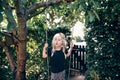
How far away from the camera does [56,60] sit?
277 inches

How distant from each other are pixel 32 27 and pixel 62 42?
111 inches

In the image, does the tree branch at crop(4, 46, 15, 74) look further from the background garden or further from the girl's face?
the girl's face

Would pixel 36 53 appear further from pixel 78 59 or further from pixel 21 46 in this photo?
pixel 78 59

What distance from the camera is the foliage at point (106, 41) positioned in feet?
26.3

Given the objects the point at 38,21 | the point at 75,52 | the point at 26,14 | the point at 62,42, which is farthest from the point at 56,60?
the point at 75,52

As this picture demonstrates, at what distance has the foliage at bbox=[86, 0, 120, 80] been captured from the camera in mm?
8031

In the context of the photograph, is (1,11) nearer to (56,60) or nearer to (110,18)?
(56,60)

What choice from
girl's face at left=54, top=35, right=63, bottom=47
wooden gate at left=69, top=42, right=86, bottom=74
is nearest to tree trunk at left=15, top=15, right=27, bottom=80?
girl's face at left=54, top=35, right=63, bottom=47

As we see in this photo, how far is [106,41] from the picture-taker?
820 cm

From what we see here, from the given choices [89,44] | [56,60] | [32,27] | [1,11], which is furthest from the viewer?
[32,27]

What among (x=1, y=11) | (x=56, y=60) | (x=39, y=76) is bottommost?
(x=39, y=76)

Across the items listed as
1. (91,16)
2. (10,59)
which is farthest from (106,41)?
(91,16)

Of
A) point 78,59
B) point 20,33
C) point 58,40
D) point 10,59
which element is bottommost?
point 78,59

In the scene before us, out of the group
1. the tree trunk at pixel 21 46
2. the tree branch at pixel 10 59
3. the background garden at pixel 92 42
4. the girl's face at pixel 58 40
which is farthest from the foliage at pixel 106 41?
the tree branch at pixel 10 59
